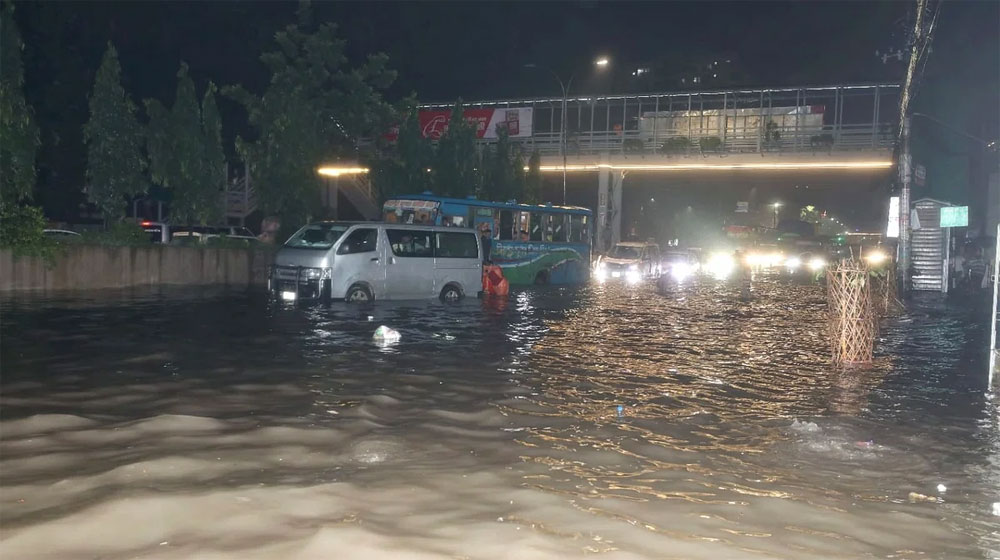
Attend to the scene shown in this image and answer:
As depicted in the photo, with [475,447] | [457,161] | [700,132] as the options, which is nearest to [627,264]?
[457,161]

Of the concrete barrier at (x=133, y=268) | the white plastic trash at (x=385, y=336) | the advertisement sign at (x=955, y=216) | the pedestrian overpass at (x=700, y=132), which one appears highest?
the pedestrian overpass at (x=700, y=132)

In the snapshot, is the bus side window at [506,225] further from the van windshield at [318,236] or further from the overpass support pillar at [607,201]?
the overpass support pillar at [607,201]

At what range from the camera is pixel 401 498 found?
5848 millimetres

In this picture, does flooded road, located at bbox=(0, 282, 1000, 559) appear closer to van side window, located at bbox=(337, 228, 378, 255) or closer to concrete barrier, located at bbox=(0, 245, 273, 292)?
van side window, located at bbox=(337, 228, 378, 255)

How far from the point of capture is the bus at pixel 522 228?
2561 cm

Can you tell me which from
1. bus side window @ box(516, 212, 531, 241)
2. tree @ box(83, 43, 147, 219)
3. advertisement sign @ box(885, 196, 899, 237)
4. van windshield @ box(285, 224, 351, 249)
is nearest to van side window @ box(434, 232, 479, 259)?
van windshield @ box(285, 224, 351, 249)

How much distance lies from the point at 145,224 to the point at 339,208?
66.9 ft

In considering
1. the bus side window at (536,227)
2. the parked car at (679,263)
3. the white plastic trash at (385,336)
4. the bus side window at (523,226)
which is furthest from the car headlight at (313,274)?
the parked car at (679,263)

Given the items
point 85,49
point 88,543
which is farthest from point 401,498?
point 85,49

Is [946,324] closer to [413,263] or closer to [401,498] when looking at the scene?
[413,263]

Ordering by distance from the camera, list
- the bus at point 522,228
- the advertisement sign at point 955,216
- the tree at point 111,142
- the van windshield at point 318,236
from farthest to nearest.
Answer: the tree at point 111,142 < the bus at point 522,228 < the advertisement sign at point 955,216 < the van windshield at point 318,236

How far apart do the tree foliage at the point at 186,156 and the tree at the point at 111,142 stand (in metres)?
1.57

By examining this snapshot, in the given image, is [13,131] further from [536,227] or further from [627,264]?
[627,264]

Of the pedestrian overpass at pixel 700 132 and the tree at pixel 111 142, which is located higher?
the pedestrian overpass at pixel 700 132
